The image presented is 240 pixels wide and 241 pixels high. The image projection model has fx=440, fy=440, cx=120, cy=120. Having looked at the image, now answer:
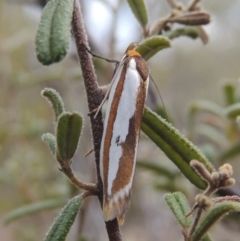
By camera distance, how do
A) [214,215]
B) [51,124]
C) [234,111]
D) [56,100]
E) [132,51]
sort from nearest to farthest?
[214,215] < [56,100] < [132,51] < [234,111] < [51,124]

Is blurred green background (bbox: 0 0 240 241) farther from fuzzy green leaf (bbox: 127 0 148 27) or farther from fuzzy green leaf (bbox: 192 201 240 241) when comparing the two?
fuzzy green leaf (bbox: 192 201 240 241)

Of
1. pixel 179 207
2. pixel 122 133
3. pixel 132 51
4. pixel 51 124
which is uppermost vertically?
pixel 132 51

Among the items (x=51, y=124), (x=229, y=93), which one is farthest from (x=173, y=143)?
(x=51, y=124)

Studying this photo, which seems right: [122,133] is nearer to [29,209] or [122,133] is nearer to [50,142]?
[50,142]

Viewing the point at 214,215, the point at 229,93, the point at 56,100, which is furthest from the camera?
the point at 229,93

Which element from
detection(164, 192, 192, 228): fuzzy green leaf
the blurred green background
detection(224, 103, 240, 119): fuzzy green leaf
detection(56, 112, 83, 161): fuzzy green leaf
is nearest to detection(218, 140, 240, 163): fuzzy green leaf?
the blurred green background

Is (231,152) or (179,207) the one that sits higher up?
(179,207)

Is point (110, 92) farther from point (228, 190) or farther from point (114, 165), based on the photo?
point (228, 190)

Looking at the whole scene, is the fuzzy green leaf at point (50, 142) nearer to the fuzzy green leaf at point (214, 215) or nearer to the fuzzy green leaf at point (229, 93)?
the fuzzy green leaf at point (214, 215)
